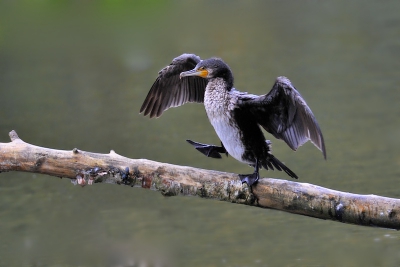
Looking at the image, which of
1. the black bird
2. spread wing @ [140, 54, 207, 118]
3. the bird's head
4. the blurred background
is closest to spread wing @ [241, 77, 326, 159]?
the black bird

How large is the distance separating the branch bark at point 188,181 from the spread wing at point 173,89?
2.78 ft

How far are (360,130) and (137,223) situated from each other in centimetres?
260

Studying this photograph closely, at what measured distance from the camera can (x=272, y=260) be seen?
15.9 ft

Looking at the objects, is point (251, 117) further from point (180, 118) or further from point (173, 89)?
point (180, 118)

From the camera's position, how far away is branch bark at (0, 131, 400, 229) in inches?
135

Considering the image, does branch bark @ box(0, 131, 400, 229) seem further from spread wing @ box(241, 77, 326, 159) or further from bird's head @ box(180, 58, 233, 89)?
bird's head @ box(180, 58, 233, 89)

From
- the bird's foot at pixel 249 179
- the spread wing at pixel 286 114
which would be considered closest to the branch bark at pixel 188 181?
the bird's foot at pixel 249 179

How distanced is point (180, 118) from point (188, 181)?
13.4ft

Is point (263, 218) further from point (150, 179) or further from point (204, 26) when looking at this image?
point (204, 26)

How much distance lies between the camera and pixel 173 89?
4527 mm

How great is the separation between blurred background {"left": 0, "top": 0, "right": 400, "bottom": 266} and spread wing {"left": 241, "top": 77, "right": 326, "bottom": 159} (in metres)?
1.31

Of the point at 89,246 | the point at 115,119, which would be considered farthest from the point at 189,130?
the point at 89,246

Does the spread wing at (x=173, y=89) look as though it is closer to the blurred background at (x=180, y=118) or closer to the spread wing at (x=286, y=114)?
the spread wing at (x=286, y=114)

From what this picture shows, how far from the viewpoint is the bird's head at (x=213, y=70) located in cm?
400
